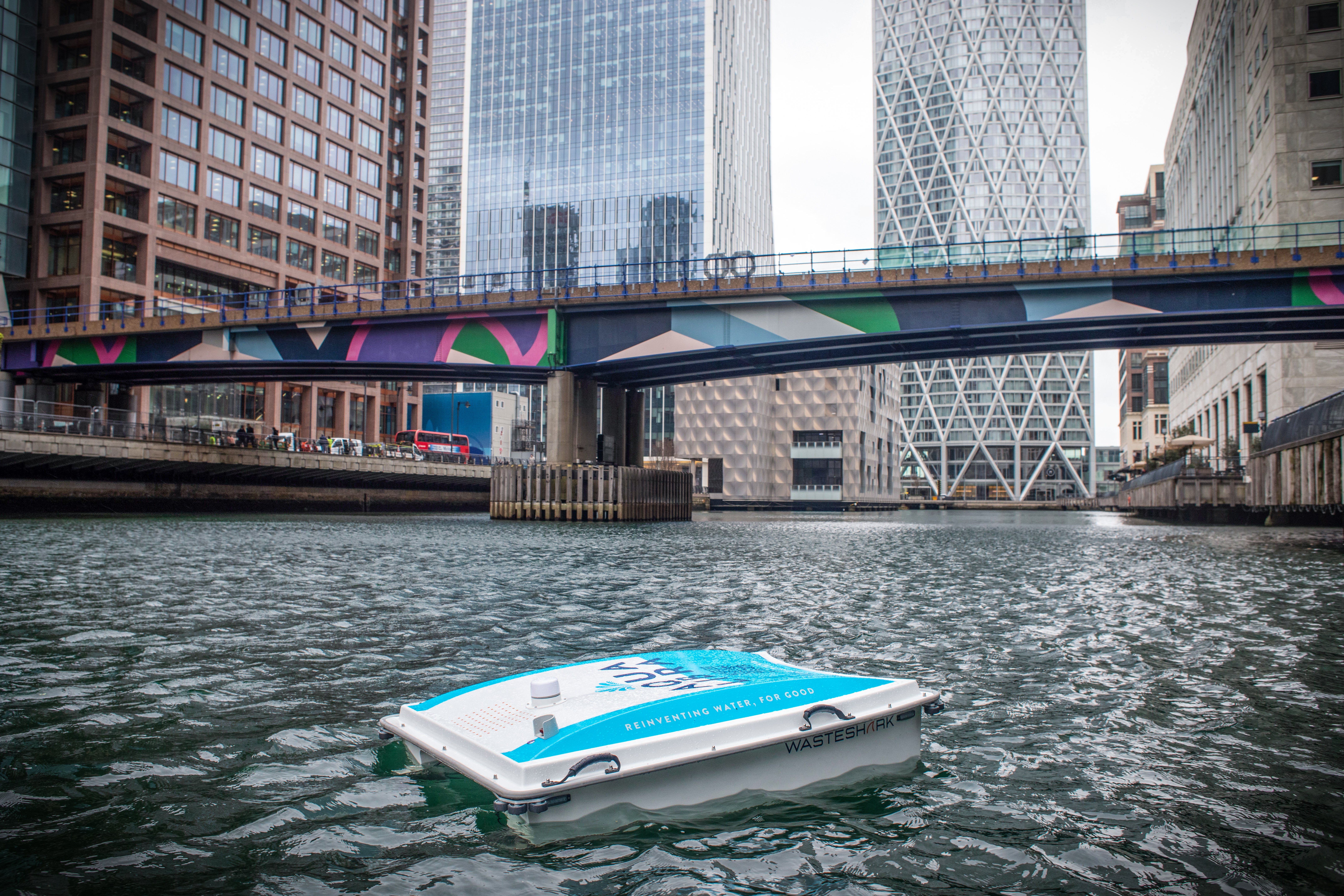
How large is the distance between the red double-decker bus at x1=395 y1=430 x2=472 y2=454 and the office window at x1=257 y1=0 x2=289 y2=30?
128 ft

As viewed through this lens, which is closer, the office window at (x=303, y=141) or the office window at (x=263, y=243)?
the office window at (x=263, y=243)

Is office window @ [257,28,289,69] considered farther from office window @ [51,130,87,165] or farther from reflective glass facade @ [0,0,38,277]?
office window @ [51,130,87,165]

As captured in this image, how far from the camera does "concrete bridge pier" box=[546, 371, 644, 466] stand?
49.5 meters

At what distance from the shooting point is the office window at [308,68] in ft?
285

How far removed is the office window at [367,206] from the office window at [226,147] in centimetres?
1564

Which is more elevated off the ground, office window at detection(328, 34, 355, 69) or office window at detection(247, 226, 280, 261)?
office window at detection(328, 34, 355, 69)

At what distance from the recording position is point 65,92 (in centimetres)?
6962

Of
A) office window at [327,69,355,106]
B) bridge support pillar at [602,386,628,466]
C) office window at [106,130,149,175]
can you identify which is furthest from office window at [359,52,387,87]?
bridge support pillar at [602,386,628,466]

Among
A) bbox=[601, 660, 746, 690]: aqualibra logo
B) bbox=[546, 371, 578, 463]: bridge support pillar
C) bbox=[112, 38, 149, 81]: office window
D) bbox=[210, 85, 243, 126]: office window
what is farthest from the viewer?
bbox=[210, 85, 243, 126]: office window

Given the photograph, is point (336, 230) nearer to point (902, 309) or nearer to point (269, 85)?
point (269, 85)

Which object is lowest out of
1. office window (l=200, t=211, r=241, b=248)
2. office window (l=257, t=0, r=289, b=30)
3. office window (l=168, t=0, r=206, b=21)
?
office window (l=200, t=211, r=241, b=248)

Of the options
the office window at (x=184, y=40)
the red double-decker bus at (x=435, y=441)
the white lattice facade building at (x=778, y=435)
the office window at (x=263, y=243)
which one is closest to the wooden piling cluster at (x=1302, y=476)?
the white lattice facade building at (x=778, y=435)

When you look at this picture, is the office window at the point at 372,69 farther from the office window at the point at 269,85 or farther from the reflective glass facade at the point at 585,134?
the reflective glass facade at the point at 585,134

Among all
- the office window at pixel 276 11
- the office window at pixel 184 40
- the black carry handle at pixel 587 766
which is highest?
the office window at pixel 276 11
